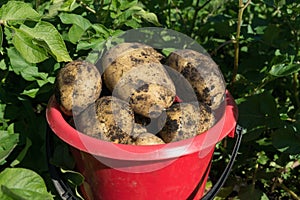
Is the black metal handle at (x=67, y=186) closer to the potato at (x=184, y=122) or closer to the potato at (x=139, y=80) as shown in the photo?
the potato at (x=184, y=122)

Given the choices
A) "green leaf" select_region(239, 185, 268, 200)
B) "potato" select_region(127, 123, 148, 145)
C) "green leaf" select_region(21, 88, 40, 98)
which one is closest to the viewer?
"potato" select_region(127, 123, 148, 145)

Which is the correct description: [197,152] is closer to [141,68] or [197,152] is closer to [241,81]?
[141,68]

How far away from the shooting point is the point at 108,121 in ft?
5.40

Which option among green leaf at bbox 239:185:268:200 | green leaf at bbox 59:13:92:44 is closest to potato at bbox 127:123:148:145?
green leaf at bbox 59:13:92:44

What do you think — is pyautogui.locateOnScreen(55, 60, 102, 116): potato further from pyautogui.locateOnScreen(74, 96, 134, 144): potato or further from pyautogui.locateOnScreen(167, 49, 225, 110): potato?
pyautogui.locateOnScreen(167, 49, 225, 110): potato

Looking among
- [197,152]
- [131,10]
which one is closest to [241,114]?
[197,152]

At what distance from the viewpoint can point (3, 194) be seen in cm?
151

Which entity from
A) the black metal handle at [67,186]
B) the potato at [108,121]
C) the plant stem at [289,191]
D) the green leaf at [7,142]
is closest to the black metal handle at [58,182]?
the black metal handle at [67,186]

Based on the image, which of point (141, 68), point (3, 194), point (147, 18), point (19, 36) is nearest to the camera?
point (3, 194)

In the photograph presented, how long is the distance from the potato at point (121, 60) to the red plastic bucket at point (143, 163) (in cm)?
21

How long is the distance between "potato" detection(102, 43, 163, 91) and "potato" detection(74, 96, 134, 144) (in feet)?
0.38

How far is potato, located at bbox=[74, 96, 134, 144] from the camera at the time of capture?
163cm

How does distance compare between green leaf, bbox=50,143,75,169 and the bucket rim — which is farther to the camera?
green leaf, bbox=50,143,75,169

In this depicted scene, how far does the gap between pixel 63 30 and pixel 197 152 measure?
0.85m
